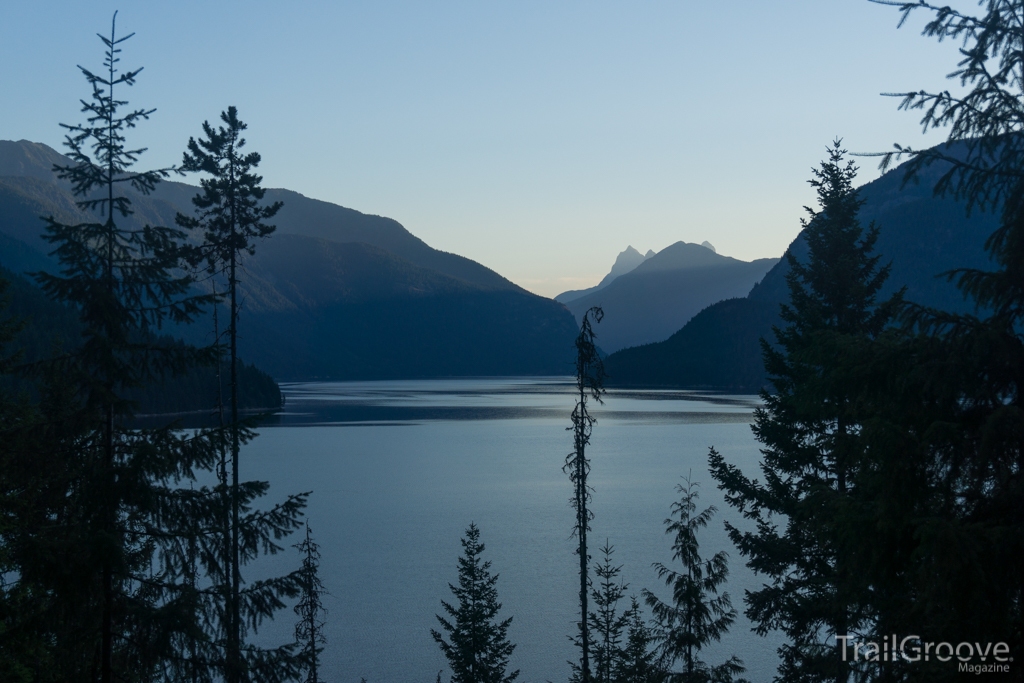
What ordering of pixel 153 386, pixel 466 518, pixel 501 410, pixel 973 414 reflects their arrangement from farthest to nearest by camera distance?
pixel 501 410 → pixel 153 386 → pixel 466 518 → pixel 973 414

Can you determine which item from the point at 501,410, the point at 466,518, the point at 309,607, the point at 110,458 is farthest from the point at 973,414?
the point at 501,410

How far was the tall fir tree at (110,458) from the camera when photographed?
9156mm

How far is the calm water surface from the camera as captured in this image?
104 ft

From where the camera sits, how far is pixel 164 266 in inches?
429

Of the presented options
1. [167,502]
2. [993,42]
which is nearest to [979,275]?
[993,42]

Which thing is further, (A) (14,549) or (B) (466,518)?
(B) (466,518)

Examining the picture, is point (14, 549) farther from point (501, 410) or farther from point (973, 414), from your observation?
point (501, 410)

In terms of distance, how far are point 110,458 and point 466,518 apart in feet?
152

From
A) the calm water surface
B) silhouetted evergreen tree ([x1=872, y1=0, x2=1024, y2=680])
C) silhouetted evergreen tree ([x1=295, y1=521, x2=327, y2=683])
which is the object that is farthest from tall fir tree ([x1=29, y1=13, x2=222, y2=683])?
the calm water surface

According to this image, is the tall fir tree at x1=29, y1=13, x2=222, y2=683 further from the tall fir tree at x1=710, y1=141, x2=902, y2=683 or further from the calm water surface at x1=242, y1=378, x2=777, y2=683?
the calm water surface at x1=242, y1=378, x2=777, y2=683

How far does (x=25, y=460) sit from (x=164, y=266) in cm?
299

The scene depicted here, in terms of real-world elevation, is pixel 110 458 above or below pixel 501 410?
above

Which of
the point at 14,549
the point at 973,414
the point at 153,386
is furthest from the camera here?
the point at 153,386

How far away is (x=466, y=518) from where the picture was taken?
54.8 m
